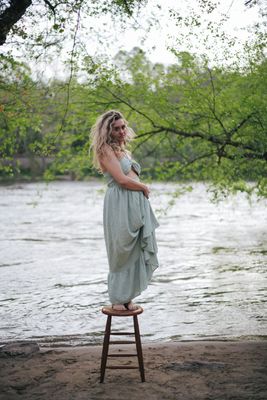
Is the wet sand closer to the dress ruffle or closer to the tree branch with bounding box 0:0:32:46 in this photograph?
the dress ruffle

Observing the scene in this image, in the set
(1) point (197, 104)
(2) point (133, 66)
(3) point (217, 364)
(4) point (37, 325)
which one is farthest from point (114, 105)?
(3) point (217, 364)

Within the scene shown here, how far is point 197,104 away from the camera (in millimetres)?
10922

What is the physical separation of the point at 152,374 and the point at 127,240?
1261mm

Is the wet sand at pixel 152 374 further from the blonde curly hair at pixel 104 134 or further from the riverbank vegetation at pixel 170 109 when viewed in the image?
the riverbank vegetation at pixel 170 109

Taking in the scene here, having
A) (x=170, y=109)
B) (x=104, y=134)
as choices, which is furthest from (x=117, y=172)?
(x=170, y=109)

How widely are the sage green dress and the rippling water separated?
114 inches

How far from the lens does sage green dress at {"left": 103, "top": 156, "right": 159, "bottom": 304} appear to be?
5203 millimetres

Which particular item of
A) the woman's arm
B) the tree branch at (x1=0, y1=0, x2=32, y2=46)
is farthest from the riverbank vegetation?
the woman's arm

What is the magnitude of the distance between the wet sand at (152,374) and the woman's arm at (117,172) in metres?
1.64

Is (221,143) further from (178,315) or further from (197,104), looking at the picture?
(178,315)

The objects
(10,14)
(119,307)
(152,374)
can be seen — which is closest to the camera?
(119,307)

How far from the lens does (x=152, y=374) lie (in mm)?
5535

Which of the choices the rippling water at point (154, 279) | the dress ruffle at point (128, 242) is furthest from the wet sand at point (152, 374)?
the rippling water at point (154, 279)

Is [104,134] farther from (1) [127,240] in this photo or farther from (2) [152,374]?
(2) [152,374]
